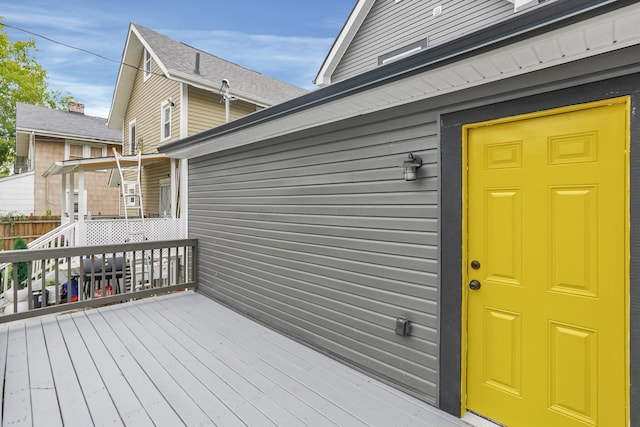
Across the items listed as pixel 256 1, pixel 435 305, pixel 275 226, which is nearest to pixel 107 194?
pixel 256 1

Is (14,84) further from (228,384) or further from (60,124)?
(228,384)

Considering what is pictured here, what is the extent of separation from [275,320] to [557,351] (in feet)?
9.38

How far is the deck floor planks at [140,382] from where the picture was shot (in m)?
2.30

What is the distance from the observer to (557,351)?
195 cm

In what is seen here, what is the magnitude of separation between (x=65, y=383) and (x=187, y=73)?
7466 millimetres

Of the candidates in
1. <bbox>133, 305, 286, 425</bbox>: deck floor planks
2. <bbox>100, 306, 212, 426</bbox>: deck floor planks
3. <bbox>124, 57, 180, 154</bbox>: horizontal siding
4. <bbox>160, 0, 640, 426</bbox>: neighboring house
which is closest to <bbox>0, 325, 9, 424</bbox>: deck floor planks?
<bbox>100, 306, 212, 426</bbox>: deck floor planks

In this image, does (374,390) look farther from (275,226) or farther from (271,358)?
(275,226)

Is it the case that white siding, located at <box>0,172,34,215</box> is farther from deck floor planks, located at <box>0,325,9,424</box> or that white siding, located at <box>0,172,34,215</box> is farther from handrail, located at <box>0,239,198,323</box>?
deck floor planks, located at <box>0,325,9,424</box>

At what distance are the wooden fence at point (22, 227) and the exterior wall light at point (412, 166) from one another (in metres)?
12.5

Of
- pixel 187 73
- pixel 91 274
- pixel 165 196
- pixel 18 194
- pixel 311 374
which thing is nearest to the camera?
pixel 311 374

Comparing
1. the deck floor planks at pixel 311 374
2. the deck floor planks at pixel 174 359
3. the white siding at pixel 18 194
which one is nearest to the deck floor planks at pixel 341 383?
the deck floor planks at pixel 311 374

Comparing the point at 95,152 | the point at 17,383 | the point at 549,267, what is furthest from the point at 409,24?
the point at 95,152

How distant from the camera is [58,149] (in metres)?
14.8

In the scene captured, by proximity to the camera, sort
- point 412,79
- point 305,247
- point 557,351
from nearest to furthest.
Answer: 1. point 557,351
2. point 412,79
3. point 305,247
